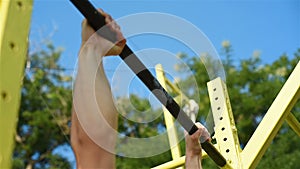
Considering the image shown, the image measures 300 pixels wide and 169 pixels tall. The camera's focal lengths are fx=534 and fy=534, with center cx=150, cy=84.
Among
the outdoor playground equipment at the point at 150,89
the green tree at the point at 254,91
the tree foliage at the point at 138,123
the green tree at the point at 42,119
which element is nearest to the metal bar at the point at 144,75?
the outdoor playground equipment at the point at 150,89

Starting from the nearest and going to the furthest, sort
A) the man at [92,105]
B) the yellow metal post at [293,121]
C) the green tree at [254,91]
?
1. the man at [92,105]
2. the yellow metal post at [293,121]
3. the green tree at [254,91]

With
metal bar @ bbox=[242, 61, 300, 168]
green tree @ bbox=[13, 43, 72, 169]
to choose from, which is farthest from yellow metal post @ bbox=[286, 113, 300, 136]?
green tree @ bbox=[13, 43, 72, 169]

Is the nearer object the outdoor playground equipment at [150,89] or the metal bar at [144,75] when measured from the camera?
the outdoor playground equipment at [150,89]

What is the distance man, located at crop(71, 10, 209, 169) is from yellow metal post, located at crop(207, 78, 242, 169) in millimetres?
715

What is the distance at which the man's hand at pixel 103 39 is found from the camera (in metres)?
0.65

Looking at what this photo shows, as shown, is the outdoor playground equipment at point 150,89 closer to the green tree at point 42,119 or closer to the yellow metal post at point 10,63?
the yellow metal post at point 10,63

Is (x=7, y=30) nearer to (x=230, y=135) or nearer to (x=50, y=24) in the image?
(x=230, y=135)

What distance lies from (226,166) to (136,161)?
435cm

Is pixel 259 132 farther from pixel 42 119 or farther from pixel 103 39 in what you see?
pixel 42 119

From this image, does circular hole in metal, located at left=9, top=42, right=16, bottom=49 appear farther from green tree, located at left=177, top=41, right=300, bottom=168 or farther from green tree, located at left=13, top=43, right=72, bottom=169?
green tree, located at left=13, top=43, right=72, bottom=169

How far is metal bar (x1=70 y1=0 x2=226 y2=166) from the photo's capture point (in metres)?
0.68

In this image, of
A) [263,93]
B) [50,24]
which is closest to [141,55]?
[263,93]

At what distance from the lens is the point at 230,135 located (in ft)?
4.47

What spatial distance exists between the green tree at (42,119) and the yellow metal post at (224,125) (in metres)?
5.29
